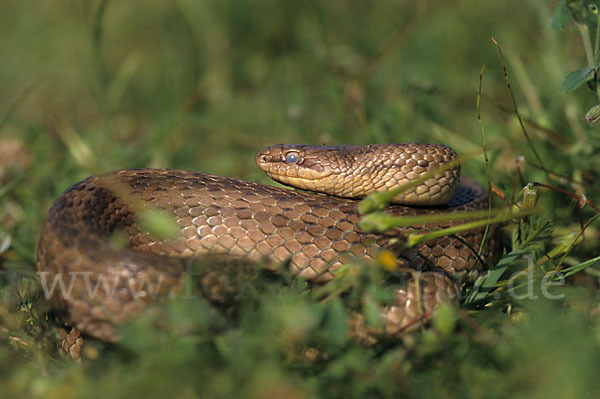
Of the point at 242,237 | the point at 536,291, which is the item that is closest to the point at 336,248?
the point at 242,237

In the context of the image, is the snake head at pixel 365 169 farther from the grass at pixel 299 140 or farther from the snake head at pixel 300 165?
the grass at pixel 299 140

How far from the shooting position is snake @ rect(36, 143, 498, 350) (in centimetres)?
261

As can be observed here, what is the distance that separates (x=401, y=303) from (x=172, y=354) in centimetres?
113

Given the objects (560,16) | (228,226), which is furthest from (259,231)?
(560,16)

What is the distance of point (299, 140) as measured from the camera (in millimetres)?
5707

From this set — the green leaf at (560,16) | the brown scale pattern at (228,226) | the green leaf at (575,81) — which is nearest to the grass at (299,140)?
the brown scale pattern at (228,226)

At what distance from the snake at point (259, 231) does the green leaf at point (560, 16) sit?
0.94m

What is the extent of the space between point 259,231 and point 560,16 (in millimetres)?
2145

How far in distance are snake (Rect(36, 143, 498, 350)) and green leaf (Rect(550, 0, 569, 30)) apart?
3.10 feet

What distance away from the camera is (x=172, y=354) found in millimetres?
2023

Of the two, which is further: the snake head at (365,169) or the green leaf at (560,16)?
the snake head at (365,169)

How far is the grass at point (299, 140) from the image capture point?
2066 millimetres

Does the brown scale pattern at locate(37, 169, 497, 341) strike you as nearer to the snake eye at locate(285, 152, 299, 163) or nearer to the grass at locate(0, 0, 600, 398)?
the grass at locate(0, 0, 600, 398)

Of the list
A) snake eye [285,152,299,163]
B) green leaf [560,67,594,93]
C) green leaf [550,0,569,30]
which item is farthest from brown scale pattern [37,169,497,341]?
green leaf [550,0,569,30]
